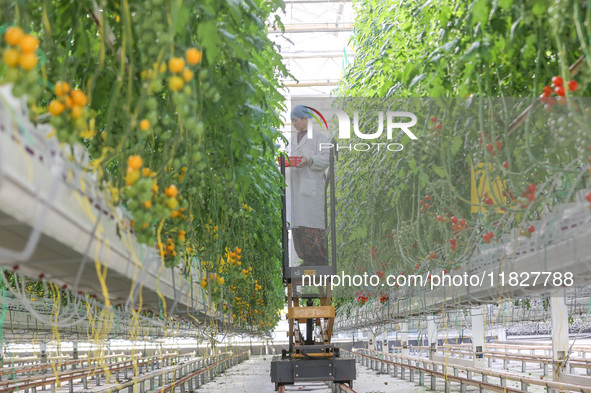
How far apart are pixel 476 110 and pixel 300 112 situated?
2.96 m

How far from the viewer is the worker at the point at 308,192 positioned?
7.25 metres

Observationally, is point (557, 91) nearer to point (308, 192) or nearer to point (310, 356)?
point (308, 192)

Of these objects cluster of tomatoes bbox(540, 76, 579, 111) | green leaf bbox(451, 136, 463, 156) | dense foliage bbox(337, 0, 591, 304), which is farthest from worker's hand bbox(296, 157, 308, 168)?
cluster of tomatoes bbox(540, 76, 579, 111)

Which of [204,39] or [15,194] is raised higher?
[204,39]

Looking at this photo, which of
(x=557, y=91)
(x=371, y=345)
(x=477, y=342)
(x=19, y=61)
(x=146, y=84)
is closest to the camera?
(x=19, y=61)

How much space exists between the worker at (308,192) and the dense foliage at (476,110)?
17.3 inches

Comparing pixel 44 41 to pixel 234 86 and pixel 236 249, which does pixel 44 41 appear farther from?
pixel 236 249

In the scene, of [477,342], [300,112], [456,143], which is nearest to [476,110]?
[456,143]

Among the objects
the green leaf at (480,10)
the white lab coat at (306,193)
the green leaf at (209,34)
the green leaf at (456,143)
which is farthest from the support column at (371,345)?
the green leaf at (209,34)

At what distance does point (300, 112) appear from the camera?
657cm

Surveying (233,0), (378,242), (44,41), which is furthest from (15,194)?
(378,242)

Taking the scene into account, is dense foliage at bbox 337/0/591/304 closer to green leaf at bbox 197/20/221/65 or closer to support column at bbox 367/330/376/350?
green leaf at bbox 197/20/221/65

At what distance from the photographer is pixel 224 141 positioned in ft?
12.0

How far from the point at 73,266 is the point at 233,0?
1346mm
